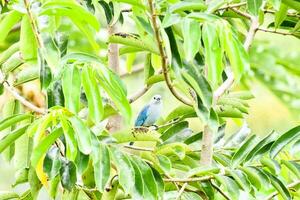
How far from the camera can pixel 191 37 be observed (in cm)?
145

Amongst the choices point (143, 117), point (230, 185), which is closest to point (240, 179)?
point (230, 185)

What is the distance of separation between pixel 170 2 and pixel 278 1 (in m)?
0.21

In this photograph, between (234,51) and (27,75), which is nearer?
(234,51)

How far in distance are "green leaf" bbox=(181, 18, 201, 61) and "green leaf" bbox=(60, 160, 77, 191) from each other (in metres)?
0.37

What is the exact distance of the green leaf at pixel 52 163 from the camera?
159 cm

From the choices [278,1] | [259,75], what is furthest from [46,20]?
[259,75]

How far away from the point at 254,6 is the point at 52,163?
19.8 inches

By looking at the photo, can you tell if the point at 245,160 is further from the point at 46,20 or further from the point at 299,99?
the point at 299,99

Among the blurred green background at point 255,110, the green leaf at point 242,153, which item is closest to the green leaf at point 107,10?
the green leaf at point 242,153

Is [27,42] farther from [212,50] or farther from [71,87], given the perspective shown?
[212,50]

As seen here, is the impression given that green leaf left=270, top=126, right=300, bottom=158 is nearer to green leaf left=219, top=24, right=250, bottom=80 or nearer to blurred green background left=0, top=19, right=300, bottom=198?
green leaf left=219, top=24, right=250, bottom=80

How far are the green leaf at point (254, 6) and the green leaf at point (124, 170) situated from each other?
377 millimetres

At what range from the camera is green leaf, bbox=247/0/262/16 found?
154 centimetres

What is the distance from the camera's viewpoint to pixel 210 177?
1.68m
